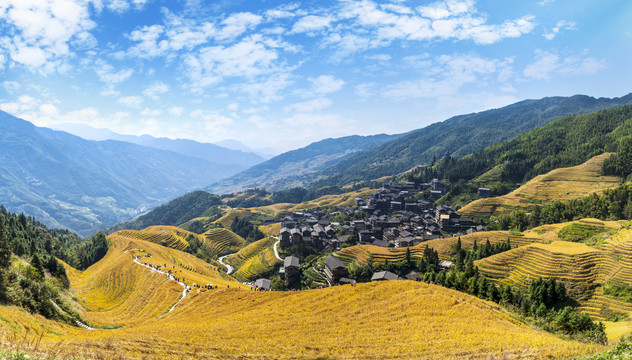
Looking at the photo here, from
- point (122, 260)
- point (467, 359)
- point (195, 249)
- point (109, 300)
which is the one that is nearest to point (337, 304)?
point (467, 359)

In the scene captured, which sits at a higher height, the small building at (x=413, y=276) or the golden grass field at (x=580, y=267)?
the golden grass field at (x=580, y=267)

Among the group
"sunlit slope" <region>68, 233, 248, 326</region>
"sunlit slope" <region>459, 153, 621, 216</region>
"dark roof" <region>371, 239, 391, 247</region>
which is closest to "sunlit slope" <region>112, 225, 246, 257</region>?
"sunlit slope" <region>68, 233, 248, 326</region>

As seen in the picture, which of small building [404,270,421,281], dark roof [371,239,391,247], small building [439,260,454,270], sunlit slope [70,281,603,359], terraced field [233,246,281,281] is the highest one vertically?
sunlit slope [70,281,603,359]

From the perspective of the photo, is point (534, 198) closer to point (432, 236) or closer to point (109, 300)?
point (432, 236)

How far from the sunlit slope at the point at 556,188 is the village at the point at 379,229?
11.8 metres

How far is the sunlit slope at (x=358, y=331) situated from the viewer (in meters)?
18.6

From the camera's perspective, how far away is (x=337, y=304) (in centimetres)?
2998

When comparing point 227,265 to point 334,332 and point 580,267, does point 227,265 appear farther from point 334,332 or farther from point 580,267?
point 580,267

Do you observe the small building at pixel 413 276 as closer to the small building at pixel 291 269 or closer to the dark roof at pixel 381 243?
the dark roof at pixel 381 243

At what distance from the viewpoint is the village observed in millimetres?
75438

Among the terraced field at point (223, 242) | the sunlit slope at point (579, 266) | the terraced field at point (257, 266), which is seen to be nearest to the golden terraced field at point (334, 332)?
the sunlit slope at point (579, 266)

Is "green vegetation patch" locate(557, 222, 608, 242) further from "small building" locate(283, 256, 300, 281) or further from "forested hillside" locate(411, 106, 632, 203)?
"small building" locate(283, 256, 300, 281)

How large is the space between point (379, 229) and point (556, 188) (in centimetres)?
6977

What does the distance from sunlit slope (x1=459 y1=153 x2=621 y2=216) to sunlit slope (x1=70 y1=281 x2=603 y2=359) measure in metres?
94.1
